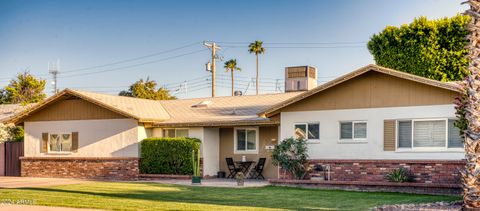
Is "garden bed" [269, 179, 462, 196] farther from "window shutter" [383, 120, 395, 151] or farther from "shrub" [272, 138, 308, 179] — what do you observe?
"window shutter" [383, 120, 395, 151]

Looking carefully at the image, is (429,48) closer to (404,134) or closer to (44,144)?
(404,134)

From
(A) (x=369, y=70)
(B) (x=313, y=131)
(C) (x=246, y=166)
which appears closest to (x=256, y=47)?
(C) (x=246, y=166)

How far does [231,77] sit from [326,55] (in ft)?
59.9

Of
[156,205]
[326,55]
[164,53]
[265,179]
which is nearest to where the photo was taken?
[156,205]

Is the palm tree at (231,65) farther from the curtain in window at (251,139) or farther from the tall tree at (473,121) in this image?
the tall tree at (473,121)

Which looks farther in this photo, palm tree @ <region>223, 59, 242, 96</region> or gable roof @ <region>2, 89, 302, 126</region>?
palm tree @ <region>223, 59, 242, 96</region>

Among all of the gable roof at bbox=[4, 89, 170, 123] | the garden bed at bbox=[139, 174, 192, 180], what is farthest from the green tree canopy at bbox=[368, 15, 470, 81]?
the garden bed at bbox=[139, 174, 192, 180]

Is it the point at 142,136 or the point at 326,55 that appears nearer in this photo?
the point at 142,136

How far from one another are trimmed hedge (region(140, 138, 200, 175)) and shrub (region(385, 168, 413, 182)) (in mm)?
8893

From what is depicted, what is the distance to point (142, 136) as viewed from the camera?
26547 mm

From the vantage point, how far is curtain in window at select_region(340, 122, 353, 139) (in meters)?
20.9

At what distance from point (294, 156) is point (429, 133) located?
4.78m

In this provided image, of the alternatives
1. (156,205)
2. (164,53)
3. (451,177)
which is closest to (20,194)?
(156,205)

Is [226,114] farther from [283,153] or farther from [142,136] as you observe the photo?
[283,153]
